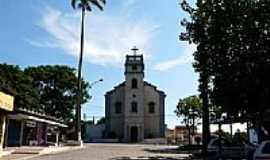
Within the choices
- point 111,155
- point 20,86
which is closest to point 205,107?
point 111,155

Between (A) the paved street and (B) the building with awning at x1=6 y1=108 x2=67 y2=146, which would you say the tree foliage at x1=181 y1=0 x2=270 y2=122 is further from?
(B) the building with awning at x1=6 y1=108 x2=67 y2=146

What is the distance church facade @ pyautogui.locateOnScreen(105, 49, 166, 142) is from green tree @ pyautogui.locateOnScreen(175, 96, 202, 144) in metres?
7.18

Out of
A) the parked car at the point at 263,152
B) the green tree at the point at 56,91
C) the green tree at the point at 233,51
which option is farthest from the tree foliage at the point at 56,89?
the parked car at the point at 263,152

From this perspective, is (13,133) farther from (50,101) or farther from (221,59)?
(50,101)

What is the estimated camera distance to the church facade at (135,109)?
75562 millimetres

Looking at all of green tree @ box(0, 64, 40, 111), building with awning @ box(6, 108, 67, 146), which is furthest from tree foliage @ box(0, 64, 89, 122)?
building with awning @ box(6, 108, 67, 146)

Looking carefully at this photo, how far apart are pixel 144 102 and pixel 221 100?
1983 inches

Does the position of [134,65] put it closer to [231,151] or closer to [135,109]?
[135,109]

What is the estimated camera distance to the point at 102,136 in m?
80.1

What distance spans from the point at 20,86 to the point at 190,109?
26390 millimetres

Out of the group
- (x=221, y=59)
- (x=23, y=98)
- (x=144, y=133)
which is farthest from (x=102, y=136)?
(x=221, y=59)

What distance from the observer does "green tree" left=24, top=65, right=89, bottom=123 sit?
6531 cm

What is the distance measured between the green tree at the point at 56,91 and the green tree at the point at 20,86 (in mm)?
6182

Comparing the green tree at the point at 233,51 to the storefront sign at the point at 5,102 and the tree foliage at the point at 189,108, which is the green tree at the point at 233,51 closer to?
the storefront sign at the point at 5,102
